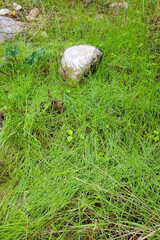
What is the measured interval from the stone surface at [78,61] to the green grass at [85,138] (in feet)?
0.32

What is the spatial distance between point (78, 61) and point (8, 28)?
1275mm

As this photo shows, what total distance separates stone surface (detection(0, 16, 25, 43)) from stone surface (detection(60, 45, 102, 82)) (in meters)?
0.90

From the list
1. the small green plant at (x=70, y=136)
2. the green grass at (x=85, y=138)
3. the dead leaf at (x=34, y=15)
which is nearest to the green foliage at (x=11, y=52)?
the green grass at (x=85, y=138)

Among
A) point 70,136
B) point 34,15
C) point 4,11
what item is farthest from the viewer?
point 4,11

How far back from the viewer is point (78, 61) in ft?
6.57

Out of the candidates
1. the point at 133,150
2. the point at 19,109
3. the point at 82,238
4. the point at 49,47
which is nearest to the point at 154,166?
the point at 133,150

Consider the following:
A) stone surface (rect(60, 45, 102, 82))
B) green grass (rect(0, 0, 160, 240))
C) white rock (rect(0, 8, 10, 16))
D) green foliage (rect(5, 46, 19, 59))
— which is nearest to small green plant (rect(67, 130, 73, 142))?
green grass (rect(0, 0, 160, 240))

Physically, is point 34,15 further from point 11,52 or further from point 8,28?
point 11,52

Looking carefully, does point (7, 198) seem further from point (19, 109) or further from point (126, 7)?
point (126, 7)

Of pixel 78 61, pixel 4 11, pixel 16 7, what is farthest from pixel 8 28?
pixel 78 61

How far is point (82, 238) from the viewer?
1.19m

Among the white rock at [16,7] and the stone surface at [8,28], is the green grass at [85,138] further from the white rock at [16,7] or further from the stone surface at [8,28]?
the white rock at [16,7]

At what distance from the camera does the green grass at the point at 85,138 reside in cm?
119

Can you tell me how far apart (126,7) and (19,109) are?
7.14 feet
